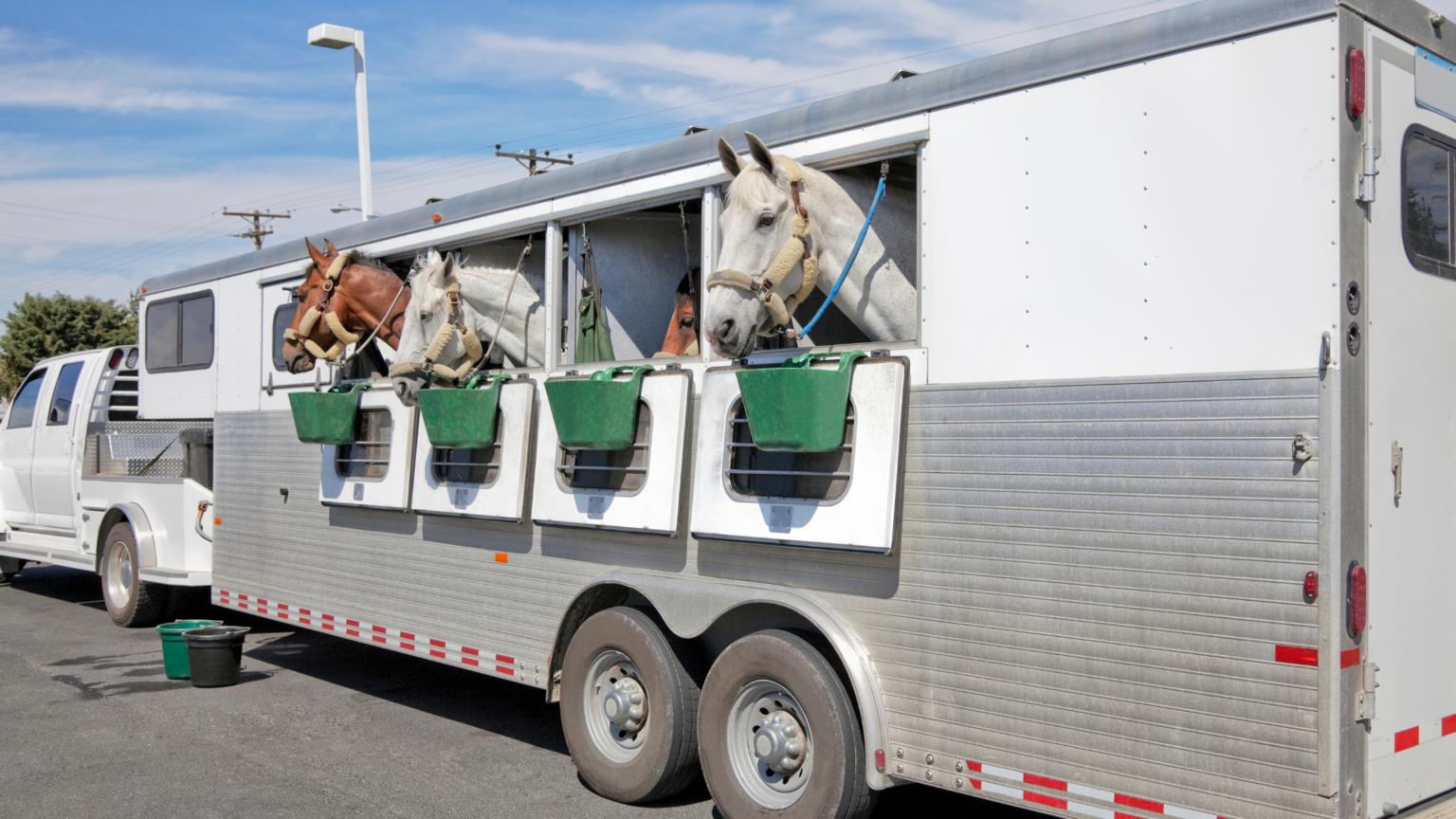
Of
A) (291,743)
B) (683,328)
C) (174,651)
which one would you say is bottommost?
(291,743)

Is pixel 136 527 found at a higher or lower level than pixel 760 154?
lower

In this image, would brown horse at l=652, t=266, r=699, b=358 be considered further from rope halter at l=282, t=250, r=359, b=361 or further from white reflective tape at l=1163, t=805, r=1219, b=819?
white reflective tape at l=1163, t=805, r=1219, b=819

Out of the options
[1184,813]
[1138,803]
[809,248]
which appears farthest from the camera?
[809,248]

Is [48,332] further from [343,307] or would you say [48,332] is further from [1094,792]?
[1094,792]

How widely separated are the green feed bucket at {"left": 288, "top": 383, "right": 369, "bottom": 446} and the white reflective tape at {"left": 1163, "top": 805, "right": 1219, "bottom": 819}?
16.6 feet

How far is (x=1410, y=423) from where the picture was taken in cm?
361

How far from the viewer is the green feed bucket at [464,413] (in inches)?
238

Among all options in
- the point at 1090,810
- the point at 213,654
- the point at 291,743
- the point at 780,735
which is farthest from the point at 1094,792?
the point at 213,654

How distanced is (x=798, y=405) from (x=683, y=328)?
1.83 m

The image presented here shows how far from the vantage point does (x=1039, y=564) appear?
3.89 meters

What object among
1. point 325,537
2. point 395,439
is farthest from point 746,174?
point 325,537

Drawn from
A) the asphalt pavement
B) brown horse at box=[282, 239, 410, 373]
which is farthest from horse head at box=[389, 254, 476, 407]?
the asphalt pavement

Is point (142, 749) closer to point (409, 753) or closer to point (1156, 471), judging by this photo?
point (409, 753)

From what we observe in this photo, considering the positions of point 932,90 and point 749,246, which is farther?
point 749,246
